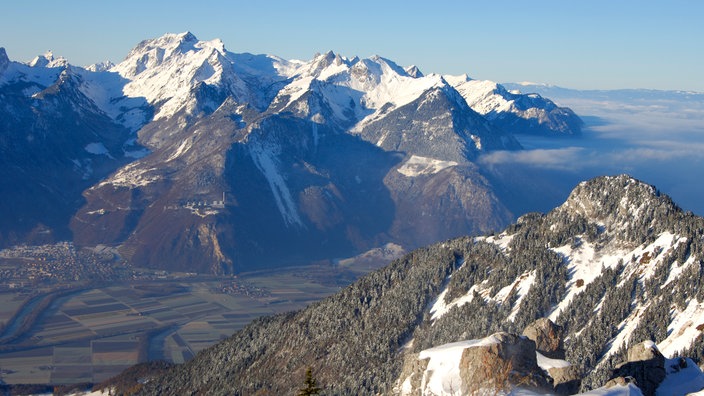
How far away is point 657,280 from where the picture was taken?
607 feet

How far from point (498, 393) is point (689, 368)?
1429 inches

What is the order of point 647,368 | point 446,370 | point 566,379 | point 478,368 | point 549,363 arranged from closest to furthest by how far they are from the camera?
point 478,368 → point 446,370 → point 566,379 → point 549,363 → point 647,368

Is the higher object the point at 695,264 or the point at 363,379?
the point at 695,264

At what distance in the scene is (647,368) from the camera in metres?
107

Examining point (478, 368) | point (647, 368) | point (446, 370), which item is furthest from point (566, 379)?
point (446, 370)

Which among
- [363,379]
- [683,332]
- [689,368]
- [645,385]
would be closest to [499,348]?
[645,385]

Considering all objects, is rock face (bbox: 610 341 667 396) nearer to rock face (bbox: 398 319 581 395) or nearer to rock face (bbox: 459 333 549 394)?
rock face (bbox: 398 319 581 395)

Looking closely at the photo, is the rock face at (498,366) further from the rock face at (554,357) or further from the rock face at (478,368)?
the rock face at (554,357)

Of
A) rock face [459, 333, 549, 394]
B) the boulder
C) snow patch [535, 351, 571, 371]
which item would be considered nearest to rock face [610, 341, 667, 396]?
snow patch [535, 351, 571, 371]

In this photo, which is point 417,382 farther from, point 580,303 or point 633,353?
point 580,303

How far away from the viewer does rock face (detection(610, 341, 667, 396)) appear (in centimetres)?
10544

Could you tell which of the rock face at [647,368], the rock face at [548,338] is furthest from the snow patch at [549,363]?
the rock face at [647,368]

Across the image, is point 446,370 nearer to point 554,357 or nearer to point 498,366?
point 498,366

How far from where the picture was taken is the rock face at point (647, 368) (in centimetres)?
10544
